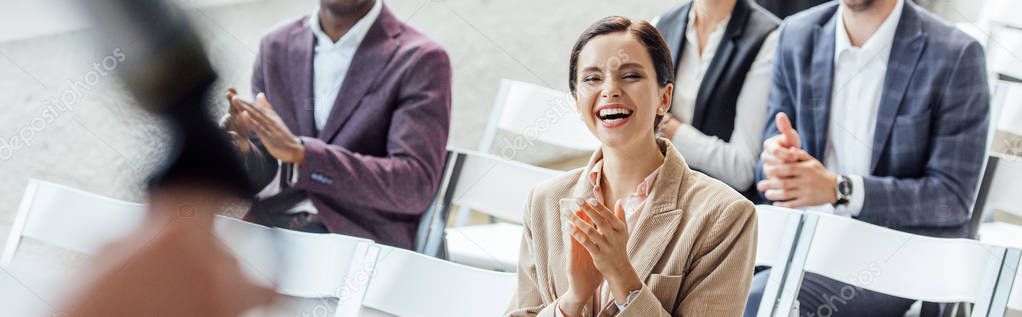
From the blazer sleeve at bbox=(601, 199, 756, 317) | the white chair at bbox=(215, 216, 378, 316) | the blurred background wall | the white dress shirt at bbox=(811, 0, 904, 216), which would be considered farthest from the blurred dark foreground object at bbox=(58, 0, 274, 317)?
the white dress shirt at bbox=(811, 0, 904, 216)

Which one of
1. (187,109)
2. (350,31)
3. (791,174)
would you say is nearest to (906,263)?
(791,174)

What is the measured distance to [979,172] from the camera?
3021mm

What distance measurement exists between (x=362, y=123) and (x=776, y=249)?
1.02 m

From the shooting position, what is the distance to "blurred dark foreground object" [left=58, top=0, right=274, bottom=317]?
1068 mm

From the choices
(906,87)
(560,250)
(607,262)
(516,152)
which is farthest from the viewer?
(516,152)

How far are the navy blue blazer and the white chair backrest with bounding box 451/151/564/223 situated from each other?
0.68 metres

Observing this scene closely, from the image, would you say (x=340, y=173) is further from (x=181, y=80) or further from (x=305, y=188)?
(x=181, y=80)

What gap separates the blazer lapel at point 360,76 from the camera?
3.05 metres

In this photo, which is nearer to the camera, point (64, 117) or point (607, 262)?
point (607, 262)

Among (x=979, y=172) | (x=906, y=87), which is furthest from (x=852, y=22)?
(x=979, y=172)

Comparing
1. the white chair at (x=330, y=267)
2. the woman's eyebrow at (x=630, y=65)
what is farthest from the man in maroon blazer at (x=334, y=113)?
the woman's eyebrow at (x=630, y=65)

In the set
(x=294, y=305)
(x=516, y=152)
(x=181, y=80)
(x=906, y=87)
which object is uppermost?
(x=181, y=80)

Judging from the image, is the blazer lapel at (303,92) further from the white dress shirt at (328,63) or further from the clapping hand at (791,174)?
the clapping hand at (791,174)

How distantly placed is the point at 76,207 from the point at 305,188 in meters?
0.53
